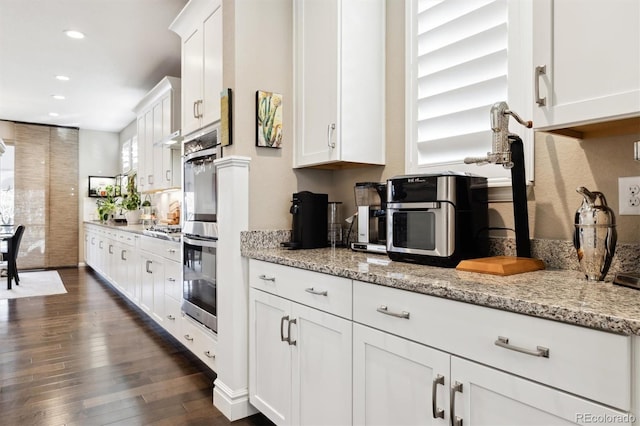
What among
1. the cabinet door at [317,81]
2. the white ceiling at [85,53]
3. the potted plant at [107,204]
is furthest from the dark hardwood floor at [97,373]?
the potted plant at [107,204]

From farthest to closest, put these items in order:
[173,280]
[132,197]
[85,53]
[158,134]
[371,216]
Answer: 1. [132,197]
2. [158,134]
3. [85,53]
4. [173,280]
5. [371,216]

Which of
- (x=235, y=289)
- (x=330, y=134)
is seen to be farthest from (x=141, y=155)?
(x=330, y=134)

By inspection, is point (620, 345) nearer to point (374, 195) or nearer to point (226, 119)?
point (374, 195)

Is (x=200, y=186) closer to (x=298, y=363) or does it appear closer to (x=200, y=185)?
(x=200, y=185)

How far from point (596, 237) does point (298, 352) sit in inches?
47.3

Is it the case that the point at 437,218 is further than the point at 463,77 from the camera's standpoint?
No

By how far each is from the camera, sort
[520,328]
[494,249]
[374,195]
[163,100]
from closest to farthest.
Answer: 1. [520,328]
2. [494,249]
3. [374,195]
4. [163,100]

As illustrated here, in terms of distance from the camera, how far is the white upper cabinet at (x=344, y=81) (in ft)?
6.81

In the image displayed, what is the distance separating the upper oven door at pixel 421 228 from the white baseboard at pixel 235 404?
3.83 ft

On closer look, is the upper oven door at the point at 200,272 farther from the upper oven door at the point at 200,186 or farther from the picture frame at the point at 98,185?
the picture frame at the point at 98,185

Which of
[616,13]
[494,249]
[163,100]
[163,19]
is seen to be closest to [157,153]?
[163,100]

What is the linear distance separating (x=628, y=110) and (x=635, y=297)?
0.49 meters

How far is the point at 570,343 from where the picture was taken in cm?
89

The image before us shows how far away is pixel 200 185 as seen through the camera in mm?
2768
